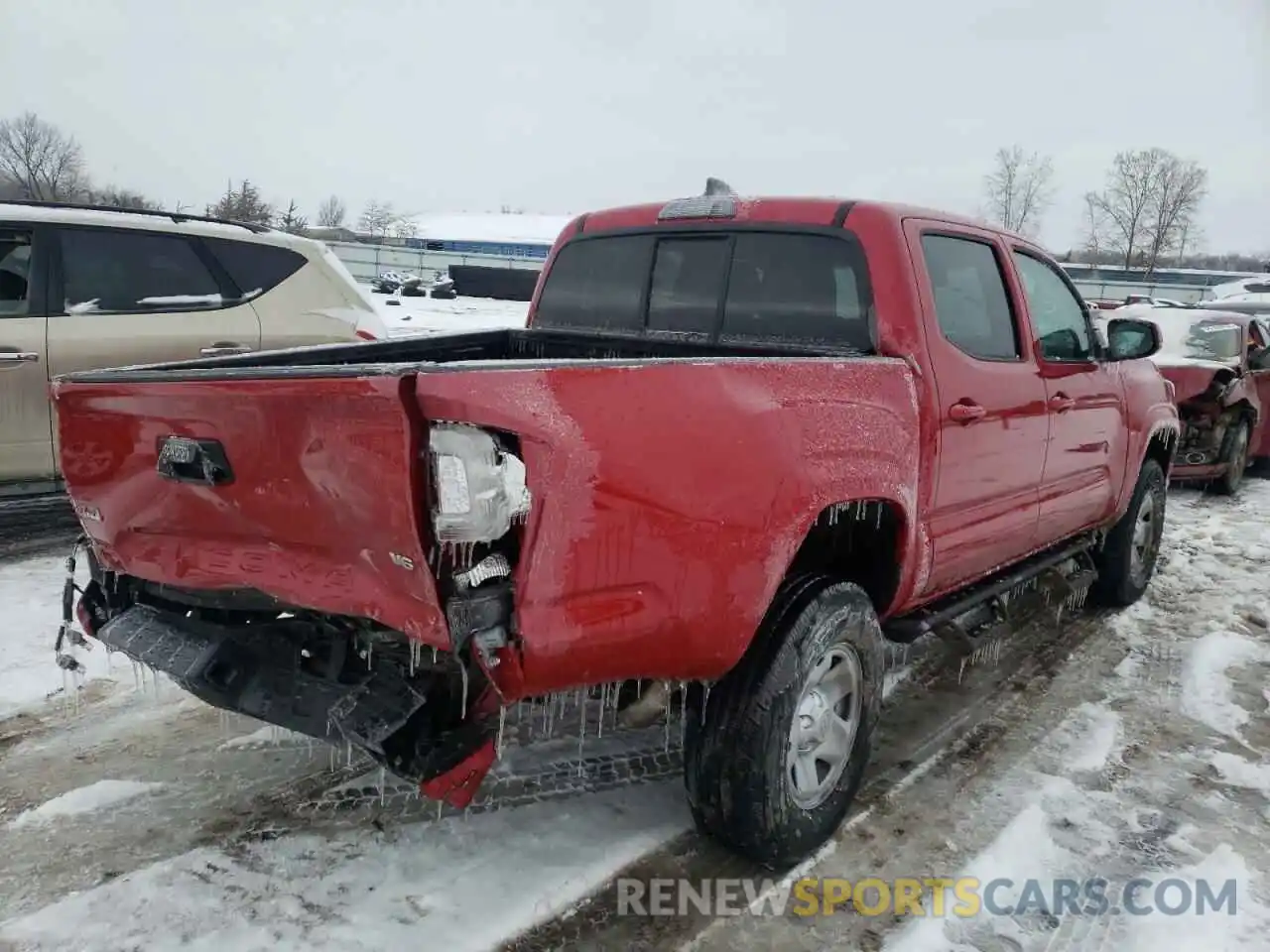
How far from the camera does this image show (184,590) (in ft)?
8.48

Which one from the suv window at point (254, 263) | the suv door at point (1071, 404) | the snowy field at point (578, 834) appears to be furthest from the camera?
the suv window at point (254, 263)

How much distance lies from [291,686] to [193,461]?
2.11 ft

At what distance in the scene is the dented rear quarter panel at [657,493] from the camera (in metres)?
2.01

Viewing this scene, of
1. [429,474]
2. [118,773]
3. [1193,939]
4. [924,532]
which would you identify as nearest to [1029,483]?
[924,532]

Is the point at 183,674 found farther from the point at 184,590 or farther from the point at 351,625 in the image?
the point at 351,625

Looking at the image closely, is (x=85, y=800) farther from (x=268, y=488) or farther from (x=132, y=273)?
(x=132, y=273)

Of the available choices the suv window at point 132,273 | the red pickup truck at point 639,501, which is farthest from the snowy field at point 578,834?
the suv window at point 132,273

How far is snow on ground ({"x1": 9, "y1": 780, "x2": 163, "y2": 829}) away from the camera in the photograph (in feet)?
9.41

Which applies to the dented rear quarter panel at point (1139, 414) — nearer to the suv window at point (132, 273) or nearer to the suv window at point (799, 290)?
the suv window at point (799, 290)

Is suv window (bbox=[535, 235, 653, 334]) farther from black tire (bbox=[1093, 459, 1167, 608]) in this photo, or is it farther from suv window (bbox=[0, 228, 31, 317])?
black tire (bbox=[1093, 459, 1167, 608])

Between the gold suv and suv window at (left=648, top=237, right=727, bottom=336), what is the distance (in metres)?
3.26

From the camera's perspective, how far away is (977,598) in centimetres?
376

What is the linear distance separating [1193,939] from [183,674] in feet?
9.32

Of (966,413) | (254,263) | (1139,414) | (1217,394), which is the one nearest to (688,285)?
(966,413)
